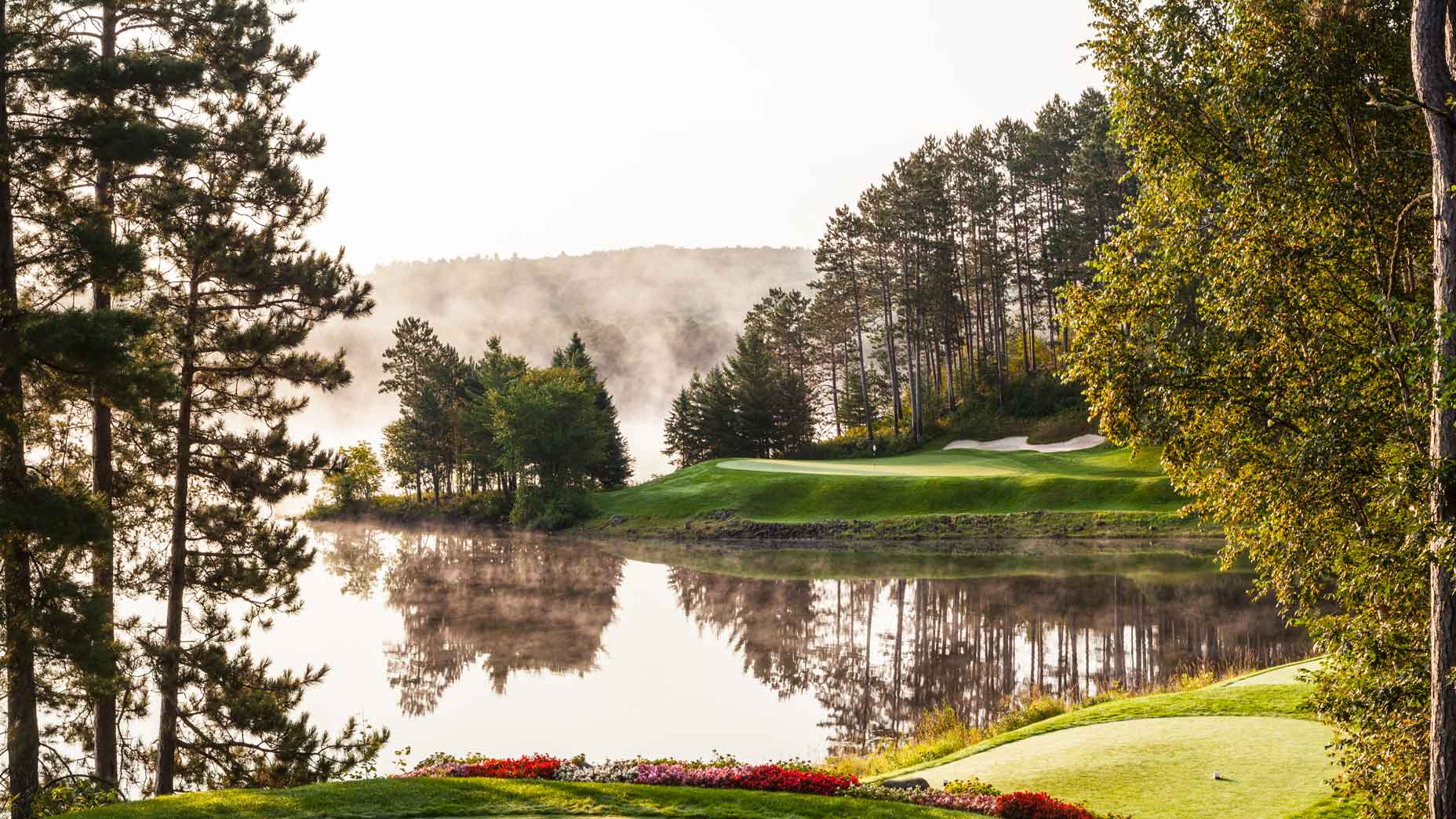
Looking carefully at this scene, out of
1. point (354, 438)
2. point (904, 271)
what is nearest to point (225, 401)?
point (904, 271)

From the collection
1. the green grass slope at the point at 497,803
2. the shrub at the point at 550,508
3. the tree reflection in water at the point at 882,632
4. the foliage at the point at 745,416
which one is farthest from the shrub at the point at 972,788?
the foliage at the point at 745,416

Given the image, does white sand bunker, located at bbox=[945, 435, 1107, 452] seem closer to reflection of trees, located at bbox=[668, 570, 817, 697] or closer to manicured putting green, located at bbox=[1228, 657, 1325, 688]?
reflection of trees, located at bbox=[668, 570, 817, 697]

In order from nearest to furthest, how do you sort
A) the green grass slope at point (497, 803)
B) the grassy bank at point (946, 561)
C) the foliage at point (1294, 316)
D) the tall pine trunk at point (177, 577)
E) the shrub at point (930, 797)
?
the foliage at point (1294, 316)
the green grass slope at point (497, 803)
the shrub at point (930, 797)
the tall pine trunk at point (177, 577)
the grassy bank at point (946, 561)

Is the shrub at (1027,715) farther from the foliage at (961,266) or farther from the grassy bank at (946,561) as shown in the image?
the foliage at (961,266)

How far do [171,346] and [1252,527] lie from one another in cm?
1725

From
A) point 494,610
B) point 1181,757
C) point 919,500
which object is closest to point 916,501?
point 919,500

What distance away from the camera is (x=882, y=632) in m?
25.4

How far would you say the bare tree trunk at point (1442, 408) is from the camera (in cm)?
861

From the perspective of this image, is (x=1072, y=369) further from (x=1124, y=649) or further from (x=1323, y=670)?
(x=1124, y=649)

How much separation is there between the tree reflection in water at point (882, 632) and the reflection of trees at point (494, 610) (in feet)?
0.29

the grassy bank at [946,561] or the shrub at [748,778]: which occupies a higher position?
the shrub at [748,778]

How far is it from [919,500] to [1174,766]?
3372 cm

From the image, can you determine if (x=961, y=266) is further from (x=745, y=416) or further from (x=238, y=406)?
(x=238, y=406)

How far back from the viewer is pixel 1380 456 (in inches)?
403
